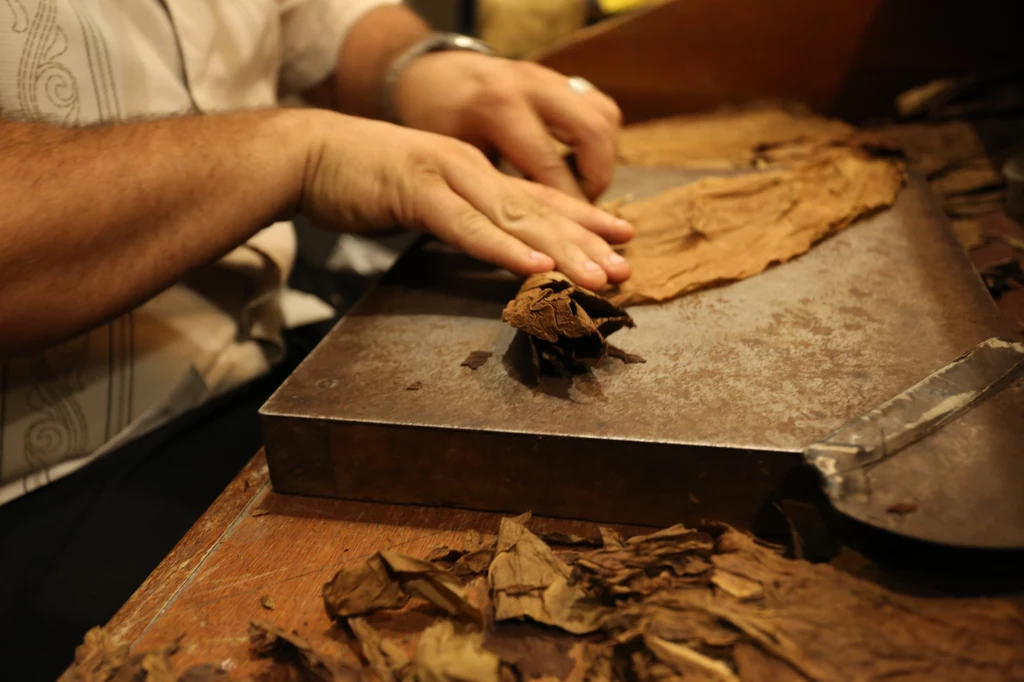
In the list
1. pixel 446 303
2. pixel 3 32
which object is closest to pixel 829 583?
pixel 446 303

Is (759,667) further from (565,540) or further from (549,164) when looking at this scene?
(549,164)

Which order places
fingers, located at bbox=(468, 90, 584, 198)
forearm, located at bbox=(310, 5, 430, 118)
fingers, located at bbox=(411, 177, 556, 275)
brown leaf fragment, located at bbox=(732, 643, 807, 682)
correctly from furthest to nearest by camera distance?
forearm, located at bbox=(310, 5, 430, 118) < fingers, located at bbox=(468, 90, 584, 198) < fingers, located at bbox=(411, 177, 556, 275) < brown leaf fragment, located at bbox=(732, 643, 807, 682)

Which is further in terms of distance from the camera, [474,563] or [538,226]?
[538,226]

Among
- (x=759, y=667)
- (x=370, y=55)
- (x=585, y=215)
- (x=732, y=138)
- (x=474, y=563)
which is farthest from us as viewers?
(x=732, y=138)

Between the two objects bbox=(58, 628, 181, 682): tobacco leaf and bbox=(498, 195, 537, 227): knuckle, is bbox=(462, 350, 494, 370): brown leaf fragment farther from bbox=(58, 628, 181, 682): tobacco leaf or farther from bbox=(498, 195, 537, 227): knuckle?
bbox=(58, 628, 181, 682): tobacco leaf

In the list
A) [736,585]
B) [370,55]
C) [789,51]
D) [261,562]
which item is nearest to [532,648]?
[736,585]

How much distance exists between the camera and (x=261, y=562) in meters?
Answer: 0.68

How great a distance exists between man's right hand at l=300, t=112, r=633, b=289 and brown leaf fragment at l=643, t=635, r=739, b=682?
→ 1.51 ft

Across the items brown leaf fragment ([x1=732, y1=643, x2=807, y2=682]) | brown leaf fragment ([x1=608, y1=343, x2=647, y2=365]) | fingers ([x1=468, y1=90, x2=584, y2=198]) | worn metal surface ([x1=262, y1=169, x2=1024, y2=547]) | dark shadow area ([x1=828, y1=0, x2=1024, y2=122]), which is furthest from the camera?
dark shadow area ([x1=828, y1=0, x2=1024, y2=122])

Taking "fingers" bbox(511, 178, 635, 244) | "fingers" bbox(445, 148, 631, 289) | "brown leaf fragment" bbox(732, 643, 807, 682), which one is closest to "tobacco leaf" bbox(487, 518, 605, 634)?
"brown leaf fragment" bbox(732, 643, 807, 682)

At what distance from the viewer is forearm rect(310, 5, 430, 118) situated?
138 cm

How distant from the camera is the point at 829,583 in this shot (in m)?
0.58

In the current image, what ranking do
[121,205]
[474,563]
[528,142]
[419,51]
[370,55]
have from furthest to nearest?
[370,55], [419,51], [528,142], [121,205], [474,563]

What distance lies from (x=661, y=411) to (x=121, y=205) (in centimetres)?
60
